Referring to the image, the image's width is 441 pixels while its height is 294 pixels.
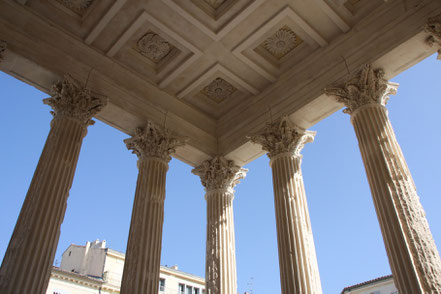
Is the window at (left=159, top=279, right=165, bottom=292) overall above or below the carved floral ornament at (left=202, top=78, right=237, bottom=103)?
below

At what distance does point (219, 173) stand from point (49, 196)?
341 inches

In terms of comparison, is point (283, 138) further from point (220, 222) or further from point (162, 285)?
point (162, 285)

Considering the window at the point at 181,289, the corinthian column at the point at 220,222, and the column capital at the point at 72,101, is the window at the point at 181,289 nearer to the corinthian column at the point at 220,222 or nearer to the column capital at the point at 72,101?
the corinthian column at the point at 220,222

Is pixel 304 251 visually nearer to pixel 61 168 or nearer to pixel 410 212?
pixel 410 212

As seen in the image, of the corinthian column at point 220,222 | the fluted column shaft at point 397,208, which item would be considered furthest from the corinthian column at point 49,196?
the fluted column shaft at point 397,208

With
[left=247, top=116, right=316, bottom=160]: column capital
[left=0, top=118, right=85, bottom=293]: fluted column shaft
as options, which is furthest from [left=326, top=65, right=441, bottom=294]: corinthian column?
[left=0, top=118, right=85, bottom=293]: fluted column shaft

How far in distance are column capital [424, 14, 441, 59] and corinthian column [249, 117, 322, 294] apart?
6223mm

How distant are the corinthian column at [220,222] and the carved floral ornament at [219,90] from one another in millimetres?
3292

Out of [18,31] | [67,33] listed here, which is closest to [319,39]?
[67,33]

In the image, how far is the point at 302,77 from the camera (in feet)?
62.7

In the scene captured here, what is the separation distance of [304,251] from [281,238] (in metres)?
1.05

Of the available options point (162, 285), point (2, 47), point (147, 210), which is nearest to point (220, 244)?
point (147, 210)

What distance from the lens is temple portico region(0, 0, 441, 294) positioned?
13.7 metres

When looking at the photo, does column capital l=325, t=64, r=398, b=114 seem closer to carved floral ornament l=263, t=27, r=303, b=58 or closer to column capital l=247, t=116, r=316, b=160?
column capital l=247, t=116, r=316, b=160
